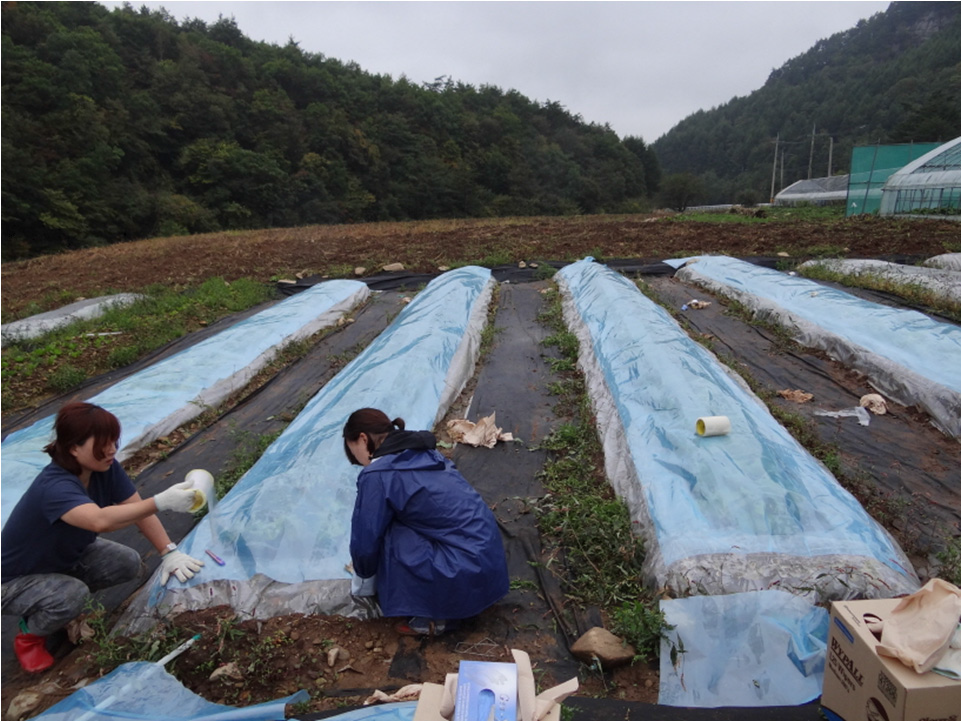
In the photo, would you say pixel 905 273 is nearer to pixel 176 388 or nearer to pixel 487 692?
pixel 487 692

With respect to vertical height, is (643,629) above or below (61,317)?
below

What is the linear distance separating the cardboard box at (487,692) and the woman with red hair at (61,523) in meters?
1.77

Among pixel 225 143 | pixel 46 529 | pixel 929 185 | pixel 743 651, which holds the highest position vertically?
pixel 225 143

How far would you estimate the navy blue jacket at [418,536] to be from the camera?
2.51 m

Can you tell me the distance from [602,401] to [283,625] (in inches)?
122

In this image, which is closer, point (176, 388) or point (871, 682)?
point (871, 682)

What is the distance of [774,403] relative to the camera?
5113 millimetres

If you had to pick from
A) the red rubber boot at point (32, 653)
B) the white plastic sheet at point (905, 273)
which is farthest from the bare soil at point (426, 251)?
the red rubber boot at point (32, 653)

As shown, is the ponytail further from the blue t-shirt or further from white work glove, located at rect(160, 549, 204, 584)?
the blue t-shirt

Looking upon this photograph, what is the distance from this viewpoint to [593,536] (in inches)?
128

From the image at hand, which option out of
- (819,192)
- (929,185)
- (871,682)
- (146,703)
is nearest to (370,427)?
(146,703)

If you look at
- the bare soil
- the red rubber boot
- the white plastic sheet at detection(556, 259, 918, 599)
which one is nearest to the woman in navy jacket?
the white plastic sheet at detection(556, 259, 918, 599)

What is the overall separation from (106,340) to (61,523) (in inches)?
226

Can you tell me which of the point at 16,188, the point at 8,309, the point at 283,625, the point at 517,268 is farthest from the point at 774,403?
the point at 16,188
